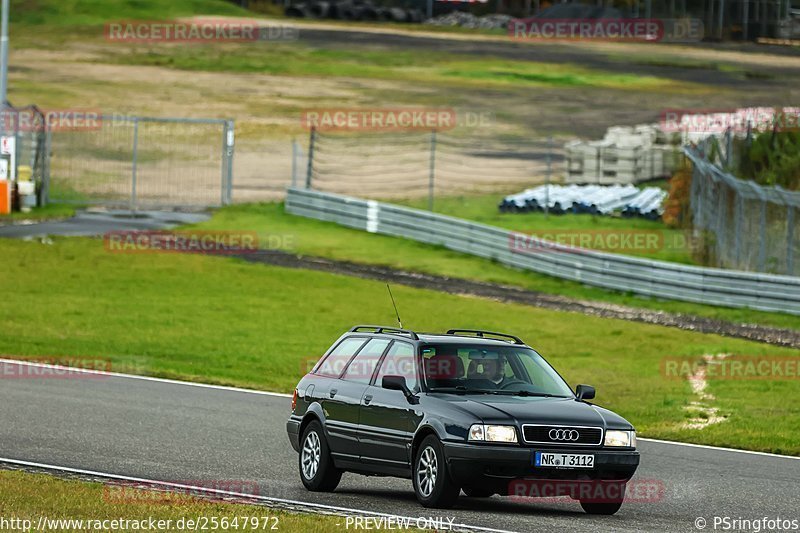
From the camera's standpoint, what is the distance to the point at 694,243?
33.6 m

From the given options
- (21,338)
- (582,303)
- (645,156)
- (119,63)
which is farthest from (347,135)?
(21,338)

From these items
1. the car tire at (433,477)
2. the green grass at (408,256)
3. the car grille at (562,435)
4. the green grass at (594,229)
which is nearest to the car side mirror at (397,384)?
the car tire at (433,477)

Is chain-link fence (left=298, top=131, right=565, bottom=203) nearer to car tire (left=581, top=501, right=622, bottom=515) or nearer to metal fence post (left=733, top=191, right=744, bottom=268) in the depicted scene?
metal fence post (left=733, top=191, right=744, bottom=268)

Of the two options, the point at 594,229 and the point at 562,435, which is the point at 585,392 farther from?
the point at 594,229

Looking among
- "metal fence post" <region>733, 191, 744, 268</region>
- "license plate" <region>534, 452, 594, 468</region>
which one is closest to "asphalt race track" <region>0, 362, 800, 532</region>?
"license plate" <region>534, 452, 594, 468</region>

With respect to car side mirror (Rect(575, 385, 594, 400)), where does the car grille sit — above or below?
below

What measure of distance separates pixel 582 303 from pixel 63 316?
971 cm

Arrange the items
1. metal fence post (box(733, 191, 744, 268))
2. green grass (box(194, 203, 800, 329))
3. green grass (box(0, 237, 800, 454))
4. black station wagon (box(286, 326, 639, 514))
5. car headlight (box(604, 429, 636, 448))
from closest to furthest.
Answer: black station wagon (box(286, 326, 639, 514)) < car headlight (box(604, 429, 636, 448)) < green grass (box(0, 237, 800, 454)) < green grass (box(194, 203, 800, 329)) < metal fence post (box(733, 191, 744, 268))

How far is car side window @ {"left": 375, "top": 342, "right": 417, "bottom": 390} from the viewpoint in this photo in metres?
11.9

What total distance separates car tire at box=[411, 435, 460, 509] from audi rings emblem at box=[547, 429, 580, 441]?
78 centimetres

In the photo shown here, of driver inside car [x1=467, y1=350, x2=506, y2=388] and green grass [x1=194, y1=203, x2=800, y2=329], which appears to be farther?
green grass [x1=194, y1=203, x2=800, y2=329]

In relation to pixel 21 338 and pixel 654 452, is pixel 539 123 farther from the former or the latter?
pixel 654 452

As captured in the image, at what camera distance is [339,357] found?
1298 cm

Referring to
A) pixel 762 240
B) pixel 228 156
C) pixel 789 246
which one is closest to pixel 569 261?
pixel 762 240
